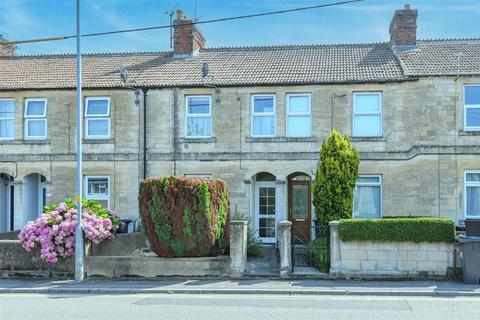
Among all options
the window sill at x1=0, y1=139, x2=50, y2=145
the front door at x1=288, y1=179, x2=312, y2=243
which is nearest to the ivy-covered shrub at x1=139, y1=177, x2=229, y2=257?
the front door at x1=288, y1=179, x2=312, y2=243

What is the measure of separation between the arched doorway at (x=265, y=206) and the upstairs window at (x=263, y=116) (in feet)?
5.29

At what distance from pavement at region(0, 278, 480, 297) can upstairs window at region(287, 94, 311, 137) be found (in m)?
7.72

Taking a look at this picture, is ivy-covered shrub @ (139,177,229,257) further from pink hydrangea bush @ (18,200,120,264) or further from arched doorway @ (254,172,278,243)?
arched doorway @ (254,172,278,243)

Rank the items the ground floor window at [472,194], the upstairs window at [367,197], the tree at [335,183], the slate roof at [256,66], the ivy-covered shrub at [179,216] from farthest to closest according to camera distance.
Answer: the slate roof at [256,66] → the upstairs window at [367,197] → the ground floor window at [472,194] → the tree at [335,183] → the ivy-covered shrub at [179,216]

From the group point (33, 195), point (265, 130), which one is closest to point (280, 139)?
point (265, 130)

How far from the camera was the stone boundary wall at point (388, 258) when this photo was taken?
1356 centimetres

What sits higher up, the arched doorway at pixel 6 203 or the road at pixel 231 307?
the arched doorway at pixel 6 203

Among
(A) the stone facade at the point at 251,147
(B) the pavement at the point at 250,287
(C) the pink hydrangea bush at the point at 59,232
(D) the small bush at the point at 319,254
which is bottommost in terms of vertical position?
(B) the pavement at the point at 250,287

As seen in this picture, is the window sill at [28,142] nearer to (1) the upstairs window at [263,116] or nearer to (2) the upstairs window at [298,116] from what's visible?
(1) the upstairs window at [263,116]

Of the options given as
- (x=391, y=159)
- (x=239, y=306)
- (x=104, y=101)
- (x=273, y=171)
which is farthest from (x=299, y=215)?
(x=239, y=306)

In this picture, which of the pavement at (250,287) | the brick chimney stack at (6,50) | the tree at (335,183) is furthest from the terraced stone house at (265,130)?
the pavement at (250,287)

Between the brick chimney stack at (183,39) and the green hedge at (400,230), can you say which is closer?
the green hedge at (400,230)

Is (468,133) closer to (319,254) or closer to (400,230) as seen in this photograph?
(400,230)

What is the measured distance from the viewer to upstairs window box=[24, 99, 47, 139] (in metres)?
21.2
